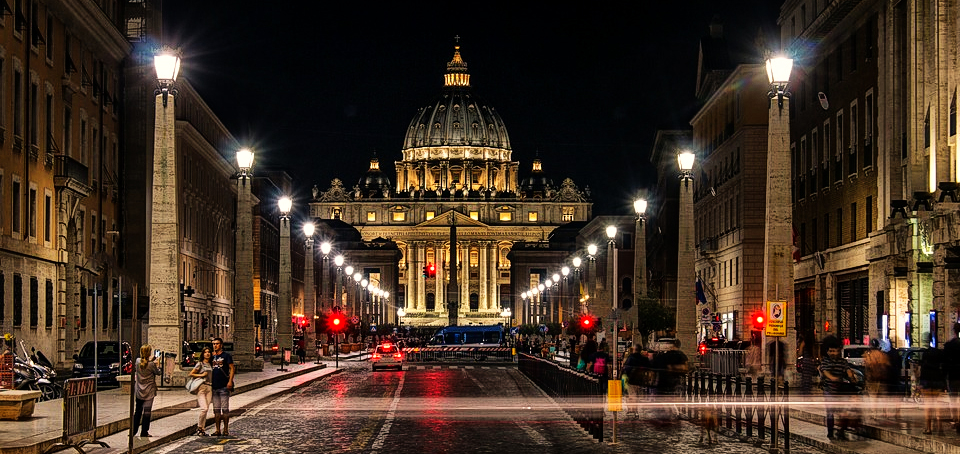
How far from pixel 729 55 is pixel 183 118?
32.4m

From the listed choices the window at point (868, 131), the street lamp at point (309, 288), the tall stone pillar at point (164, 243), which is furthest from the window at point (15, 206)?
the window at point (868, 131)

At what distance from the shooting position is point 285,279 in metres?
63.8

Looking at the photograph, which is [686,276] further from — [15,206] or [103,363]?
[15,206]

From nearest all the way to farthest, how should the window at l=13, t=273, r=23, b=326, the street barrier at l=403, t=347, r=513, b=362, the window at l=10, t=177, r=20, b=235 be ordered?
the window at l=13, t=273, r=23, b=326
the window at l=10, t=177, r=20, b=235
the street barrier at l=403, t=347, r=513, b=362

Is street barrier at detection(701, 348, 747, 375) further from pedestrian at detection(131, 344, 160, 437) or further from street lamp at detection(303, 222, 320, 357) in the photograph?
street lamp at detection(303, 222, 320, 357)

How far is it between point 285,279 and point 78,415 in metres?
42.6

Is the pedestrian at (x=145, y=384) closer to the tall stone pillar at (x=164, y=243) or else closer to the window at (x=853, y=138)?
the tall stone pillar at (x=164, y=243)

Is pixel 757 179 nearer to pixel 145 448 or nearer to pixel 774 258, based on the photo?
pixel 774 258

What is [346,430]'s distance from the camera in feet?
89.7

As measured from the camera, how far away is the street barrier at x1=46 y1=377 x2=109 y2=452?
68.4 ft

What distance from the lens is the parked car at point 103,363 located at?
44.4m

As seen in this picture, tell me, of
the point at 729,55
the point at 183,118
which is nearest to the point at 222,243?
the point at 183,118

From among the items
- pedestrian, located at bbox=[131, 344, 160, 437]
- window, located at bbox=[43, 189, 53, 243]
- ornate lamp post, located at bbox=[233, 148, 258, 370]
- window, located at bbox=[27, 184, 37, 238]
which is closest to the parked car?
window, located at bbox=[27, 184, 37, 238]

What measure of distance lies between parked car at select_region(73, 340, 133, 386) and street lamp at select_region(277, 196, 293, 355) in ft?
41.1
